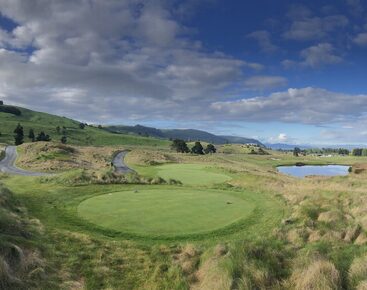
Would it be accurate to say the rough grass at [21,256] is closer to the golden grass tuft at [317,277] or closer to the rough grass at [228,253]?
the rough grass at [228,253]

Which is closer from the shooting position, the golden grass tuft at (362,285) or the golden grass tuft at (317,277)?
the golden grass tuft at (362,285)

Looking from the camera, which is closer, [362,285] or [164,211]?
[362,285]

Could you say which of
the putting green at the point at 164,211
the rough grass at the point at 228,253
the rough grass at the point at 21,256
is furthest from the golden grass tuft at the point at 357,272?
the rough grass at the point at 21,256

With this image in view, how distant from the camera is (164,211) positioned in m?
19.0

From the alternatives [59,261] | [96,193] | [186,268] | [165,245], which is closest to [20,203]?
[96,193]

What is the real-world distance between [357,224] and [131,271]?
35.3 feet

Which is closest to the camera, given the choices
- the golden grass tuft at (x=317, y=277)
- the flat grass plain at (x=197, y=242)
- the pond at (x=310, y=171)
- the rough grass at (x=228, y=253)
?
the golden grass tuft at (x=317, y=277)

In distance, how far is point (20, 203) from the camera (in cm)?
2047

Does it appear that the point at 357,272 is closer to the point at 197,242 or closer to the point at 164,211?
the point at 197,242

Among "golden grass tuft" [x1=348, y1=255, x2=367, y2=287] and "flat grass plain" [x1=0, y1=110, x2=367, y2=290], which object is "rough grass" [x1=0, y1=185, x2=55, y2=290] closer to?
"flat grass plain" [x1=0, y1=110, x2=367, y2=290]

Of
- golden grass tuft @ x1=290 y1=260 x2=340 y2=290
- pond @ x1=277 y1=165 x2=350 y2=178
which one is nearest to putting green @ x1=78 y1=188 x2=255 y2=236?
golden grass tuft @ x1=290 y1=260 x2=340 y2=290

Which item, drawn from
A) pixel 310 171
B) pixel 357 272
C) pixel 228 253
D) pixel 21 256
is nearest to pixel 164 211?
pixel 228 253

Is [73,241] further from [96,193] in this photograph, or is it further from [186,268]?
[96,193]

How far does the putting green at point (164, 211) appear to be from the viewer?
53.9 feet
